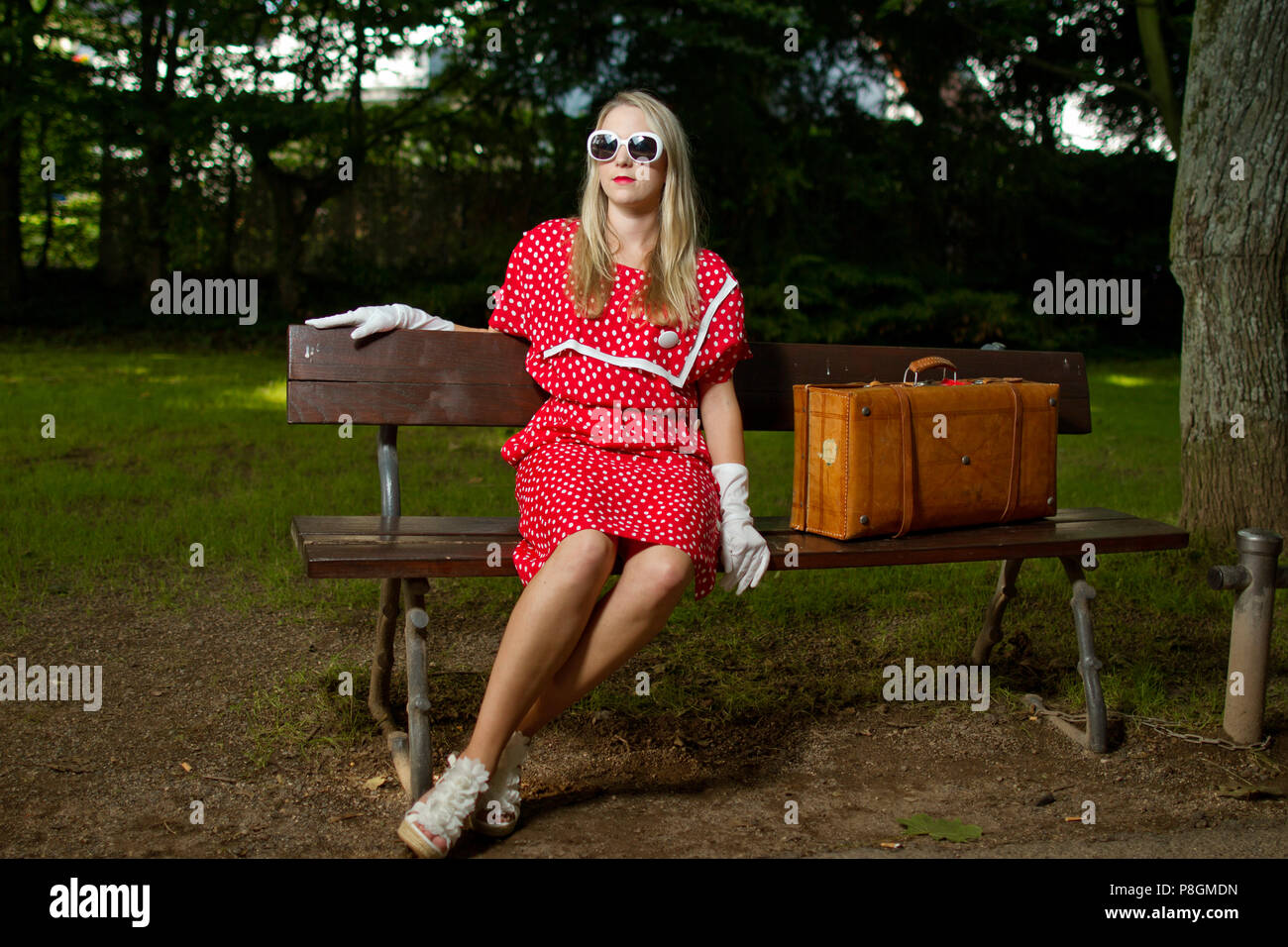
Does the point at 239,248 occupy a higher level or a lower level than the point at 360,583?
higher

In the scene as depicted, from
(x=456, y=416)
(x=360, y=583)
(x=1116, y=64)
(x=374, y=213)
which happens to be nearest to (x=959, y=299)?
(x=1116, y=64)

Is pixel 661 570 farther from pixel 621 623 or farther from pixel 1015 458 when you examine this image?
pixel 1015 458

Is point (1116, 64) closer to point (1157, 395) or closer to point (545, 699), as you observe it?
point (1157, 395)

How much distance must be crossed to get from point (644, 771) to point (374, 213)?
13034 millimetres

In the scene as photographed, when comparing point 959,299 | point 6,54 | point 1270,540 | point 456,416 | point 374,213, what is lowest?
point 1270,540

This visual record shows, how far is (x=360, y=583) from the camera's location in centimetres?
495

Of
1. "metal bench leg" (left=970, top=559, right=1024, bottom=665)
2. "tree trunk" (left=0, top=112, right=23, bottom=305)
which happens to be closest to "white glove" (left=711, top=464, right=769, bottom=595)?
"metal bench leg" (left=970, top=559, right=1024, bottom=665)

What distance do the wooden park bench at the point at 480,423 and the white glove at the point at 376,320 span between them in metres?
0.04

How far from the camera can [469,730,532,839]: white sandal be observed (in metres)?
2.83

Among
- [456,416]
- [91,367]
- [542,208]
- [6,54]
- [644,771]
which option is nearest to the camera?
[644,771]

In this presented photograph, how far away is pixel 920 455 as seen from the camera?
3.41 meters

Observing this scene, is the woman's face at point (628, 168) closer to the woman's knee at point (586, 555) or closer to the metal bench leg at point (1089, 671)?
the woman's knee at point (586, 555)

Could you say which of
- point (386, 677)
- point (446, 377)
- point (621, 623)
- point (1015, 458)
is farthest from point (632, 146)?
point (386, 677)

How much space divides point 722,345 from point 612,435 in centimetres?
40
